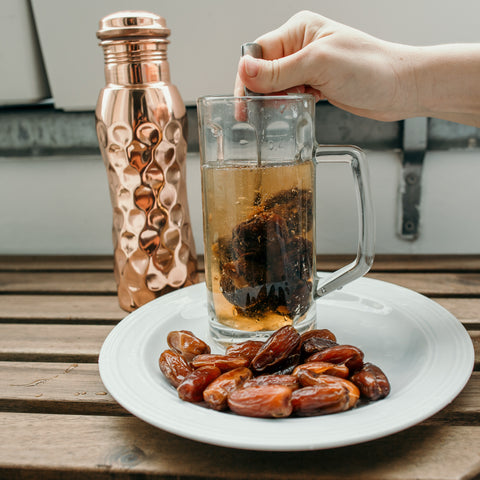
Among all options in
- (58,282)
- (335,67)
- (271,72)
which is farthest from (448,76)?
(58,282)

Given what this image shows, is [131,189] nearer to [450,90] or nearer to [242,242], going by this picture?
[242,242]

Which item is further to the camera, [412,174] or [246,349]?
[412,174]

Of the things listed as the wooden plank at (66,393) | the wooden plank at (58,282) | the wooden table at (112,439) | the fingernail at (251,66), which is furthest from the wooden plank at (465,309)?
the wooden plank at (58,282)

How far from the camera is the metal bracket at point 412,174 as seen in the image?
113cm

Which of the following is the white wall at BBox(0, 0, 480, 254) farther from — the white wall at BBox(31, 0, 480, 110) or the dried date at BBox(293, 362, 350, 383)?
the dried date at BBox(293, 362, 350, 383)

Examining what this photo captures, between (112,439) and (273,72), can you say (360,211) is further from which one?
(112,439)

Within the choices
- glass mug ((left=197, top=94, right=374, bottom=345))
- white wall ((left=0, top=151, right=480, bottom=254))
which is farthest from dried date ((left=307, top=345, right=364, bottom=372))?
white wall ((left=0, top=151, right=480, bottom=254))

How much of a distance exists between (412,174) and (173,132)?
Answer: 0.60m

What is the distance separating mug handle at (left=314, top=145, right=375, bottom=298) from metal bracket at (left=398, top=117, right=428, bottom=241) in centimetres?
48

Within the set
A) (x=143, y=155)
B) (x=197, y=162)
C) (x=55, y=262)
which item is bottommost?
(x=55, y=262)

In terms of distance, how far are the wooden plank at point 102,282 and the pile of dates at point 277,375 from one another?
38cm

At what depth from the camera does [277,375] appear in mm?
562

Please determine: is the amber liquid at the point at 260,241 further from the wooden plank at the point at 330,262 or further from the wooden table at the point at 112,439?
the wooden plank at the point at 330,262

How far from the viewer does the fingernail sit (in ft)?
2.35
